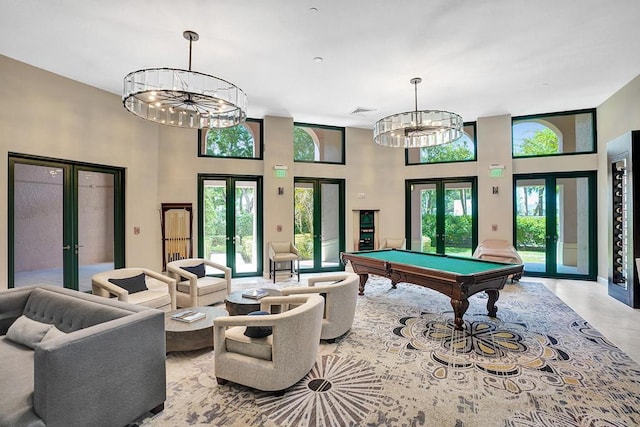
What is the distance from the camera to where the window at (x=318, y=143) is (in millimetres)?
8191

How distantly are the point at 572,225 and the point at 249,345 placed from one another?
7.83 m

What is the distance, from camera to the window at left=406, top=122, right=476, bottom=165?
8.06 meters

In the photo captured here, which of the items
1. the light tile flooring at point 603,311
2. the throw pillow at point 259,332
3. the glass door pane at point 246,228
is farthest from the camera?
the glass door pane at point 246,228

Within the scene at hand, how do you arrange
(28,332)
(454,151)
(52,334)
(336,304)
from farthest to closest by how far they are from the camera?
1. (454,151)
2. (336,304)
3. (28,332)
4. (52,334)

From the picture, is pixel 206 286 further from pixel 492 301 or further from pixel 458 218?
pixel 458 218

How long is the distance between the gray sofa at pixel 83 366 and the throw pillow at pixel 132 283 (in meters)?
1.38

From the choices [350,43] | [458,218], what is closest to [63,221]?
[350,43]

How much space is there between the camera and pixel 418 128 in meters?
4.95

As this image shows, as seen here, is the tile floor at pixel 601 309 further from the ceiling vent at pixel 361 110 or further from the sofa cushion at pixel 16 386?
the sofa cushion at pixel 16 386

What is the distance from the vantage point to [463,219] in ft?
26.7

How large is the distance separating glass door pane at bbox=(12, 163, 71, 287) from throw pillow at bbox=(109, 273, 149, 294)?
1.60 meters

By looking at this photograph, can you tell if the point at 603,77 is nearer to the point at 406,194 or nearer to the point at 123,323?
the point at 406,194

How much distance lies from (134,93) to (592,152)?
8762 mm

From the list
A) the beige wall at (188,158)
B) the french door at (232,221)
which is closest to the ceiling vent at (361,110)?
the beige wall at (188,158)
